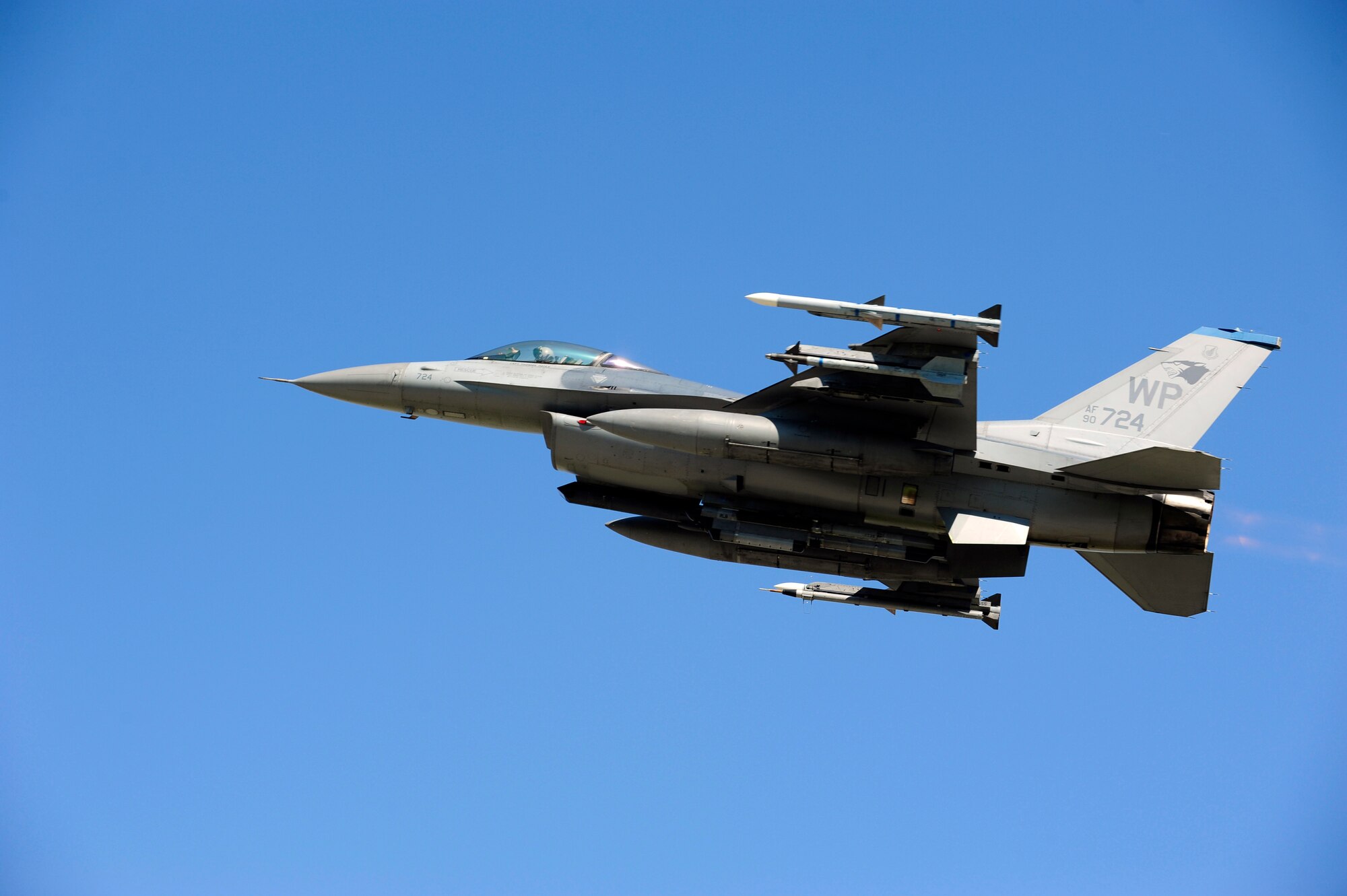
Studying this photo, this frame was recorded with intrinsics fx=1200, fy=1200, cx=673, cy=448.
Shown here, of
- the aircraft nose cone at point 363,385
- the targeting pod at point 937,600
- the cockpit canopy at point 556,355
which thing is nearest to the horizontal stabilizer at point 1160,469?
the targeting pod at point 937,600

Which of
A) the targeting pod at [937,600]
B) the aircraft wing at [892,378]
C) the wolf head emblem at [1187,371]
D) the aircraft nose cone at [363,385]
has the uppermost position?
the wolf head emblem at [1187,371]

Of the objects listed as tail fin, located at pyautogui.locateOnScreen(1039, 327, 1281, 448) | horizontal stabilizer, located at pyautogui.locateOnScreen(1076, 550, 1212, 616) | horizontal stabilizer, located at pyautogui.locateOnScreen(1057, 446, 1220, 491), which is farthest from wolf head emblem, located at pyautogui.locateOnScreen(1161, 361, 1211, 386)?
horizontal stabilizer, located at pyautogui.locateOnScreen(1076, 550, 1212, 616)

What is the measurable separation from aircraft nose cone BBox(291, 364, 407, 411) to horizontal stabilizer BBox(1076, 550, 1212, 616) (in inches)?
Answer: 453


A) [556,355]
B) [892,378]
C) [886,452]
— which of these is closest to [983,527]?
[886,452]

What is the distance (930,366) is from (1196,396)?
5525 mm

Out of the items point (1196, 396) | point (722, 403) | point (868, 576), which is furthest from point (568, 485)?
point (1196, 396)

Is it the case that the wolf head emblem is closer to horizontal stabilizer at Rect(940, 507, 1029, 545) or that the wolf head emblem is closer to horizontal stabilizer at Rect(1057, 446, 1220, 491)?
horizontal stabilizer at Rect(1057, 446, 1220, 491)

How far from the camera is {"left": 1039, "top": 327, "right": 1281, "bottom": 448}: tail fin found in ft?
63.0

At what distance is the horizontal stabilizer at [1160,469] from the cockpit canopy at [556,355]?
700 centimetres

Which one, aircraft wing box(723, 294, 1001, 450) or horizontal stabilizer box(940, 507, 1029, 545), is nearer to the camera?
aircraft wing box(723, 294, 1001, 450)

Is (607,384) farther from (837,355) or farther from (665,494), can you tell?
(837,355)

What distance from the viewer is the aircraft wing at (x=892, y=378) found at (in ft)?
52.2

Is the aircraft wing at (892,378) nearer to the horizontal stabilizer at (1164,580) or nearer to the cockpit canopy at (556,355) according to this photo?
the cockpit canopy at (556,355)

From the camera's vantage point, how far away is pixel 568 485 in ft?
64.2
